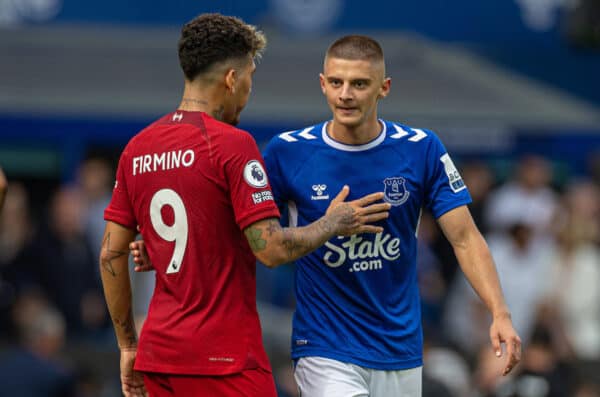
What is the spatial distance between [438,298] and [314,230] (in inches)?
294

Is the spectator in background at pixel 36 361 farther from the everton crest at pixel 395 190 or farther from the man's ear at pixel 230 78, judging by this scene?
the man's ear at pixel 230 78

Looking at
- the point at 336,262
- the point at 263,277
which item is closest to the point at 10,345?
the point at 263,277

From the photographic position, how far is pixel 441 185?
5.80 m

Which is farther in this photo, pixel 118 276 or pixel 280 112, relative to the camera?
pixel 280 112

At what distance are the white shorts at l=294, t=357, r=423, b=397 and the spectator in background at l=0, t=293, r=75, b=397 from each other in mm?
4271

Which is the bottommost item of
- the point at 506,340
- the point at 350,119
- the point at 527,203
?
the point at 527,203

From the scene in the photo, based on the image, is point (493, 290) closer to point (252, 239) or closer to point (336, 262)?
point (336, 262)

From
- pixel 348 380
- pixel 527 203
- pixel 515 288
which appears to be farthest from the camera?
pixel 527 203

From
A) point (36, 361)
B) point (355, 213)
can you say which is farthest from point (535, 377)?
point (355, 213)

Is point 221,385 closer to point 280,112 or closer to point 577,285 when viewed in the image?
point 577,285

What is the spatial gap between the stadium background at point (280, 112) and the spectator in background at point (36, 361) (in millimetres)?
25

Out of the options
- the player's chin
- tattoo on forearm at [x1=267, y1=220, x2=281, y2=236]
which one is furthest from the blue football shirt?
tattoo on forearm at [x1=267, y1=220, x2=281, y2=236]

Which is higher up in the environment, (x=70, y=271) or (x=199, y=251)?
(x=199, y=251)

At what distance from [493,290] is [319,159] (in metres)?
0.96
